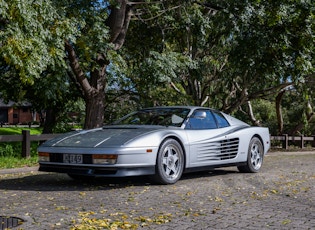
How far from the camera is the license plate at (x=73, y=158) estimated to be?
7080 mm

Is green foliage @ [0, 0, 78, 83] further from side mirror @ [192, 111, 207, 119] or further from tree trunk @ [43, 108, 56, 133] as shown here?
tree trunk @ [43, 108, 56, 133]

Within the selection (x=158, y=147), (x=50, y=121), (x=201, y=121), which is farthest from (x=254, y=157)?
(x=50, y=121)

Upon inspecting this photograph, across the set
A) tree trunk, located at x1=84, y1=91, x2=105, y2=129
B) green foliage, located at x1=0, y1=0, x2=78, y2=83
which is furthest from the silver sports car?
tree trunk, located at x1=84, y1=91, x2=105, y2=129

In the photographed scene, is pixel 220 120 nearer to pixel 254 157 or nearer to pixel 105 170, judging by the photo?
pixel 254 157

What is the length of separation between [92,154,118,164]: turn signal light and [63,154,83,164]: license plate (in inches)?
10.0

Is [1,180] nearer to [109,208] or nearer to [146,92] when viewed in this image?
[109,208]

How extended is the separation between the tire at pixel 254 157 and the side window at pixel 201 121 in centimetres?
113

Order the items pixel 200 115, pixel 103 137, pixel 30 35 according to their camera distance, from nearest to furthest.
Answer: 1. pixel 103 137
2. pixel 200 115
3. pixel 30 35

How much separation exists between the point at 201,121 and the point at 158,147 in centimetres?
164

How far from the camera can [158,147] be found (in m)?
7.39

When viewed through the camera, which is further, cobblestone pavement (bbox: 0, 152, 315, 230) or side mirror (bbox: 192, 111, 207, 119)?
side mirror (bbox: 192, 111, 207, 119)

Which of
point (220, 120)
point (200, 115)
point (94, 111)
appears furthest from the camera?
point (94, 111)

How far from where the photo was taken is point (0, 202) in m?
5.93

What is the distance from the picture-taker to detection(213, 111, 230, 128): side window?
9.19m
